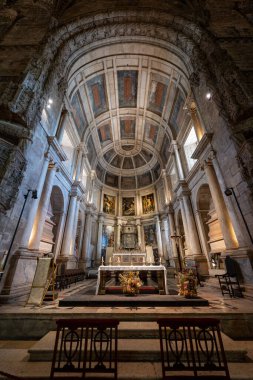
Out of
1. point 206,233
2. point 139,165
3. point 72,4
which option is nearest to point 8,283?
point 206,233

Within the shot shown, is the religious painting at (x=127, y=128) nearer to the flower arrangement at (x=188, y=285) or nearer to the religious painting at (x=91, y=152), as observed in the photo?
the religious painting at (x=91, y=152)

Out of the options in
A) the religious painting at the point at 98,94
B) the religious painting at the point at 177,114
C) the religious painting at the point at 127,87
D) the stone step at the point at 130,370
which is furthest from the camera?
the religious painting at the point at 127,87

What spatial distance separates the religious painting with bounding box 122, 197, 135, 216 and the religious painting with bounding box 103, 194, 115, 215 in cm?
149

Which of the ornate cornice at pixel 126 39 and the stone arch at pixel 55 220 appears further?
the stone arch at pixel 55 220

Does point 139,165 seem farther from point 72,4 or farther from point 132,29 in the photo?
point 72,4

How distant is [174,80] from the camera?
40.6 feet

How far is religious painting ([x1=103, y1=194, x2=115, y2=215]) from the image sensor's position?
2120 cm

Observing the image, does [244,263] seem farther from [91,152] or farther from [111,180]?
[111,180]

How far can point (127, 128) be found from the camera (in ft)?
65.3

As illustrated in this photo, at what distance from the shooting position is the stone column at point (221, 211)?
22.3ft

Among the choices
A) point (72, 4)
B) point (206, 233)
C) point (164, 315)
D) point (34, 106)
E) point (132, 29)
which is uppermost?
point (72, 4)

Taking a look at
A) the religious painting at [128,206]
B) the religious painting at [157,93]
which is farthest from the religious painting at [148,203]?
the religious painting at [157,93]

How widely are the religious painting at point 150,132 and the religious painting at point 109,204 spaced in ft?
28.8

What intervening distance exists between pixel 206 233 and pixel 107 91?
14.2 meters
